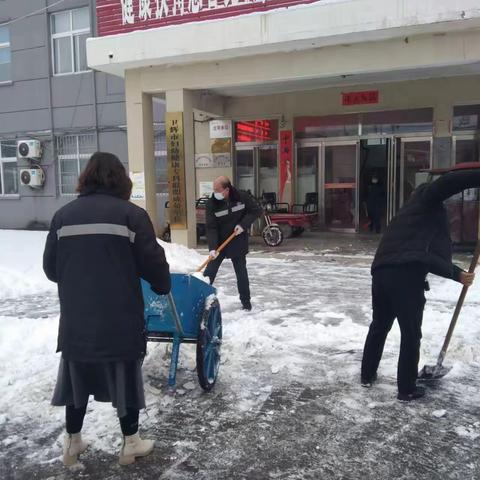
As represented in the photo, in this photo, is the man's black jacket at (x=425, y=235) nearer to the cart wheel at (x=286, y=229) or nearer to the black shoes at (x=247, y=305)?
the black shoes at (x=247, y=305)

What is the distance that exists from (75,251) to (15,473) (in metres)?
1.33

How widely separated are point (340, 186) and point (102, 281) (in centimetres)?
1120

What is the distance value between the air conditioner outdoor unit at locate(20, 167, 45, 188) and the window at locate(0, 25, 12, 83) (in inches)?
114

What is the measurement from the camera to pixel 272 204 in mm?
12805

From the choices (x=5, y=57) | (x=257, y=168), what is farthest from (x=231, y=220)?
(x=5, y=57)

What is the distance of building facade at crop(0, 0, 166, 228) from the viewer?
14.7 m

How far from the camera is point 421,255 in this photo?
351 centimetres

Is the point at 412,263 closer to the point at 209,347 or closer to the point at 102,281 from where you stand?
the point at 209,347

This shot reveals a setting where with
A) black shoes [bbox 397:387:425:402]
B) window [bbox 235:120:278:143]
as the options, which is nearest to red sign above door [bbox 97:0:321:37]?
window [bbox 235:120:278:143]

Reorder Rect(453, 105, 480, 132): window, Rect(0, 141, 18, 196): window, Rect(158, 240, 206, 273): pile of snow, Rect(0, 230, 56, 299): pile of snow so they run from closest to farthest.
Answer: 1. Rect(0, 230, 56, 299): pile of snow
2. Rect(158, 240, 206, 273): pile of snow
3. Rect(453, 105, 480, 132): window
4. Rect(0, 141, 18, 196): window

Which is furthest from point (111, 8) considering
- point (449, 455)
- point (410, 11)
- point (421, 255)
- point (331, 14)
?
point (449, 455)

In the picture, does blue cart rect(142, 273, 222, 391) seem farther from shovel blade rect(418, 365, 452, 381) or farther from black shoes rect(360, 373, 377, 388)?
shovel blade rect(418, 365, 452, 381)

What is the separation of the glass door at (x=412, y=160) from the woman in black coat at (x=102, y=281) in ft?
34.2

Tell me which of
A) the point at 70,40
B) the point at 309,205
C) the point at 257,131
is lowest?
the point at 309,205
